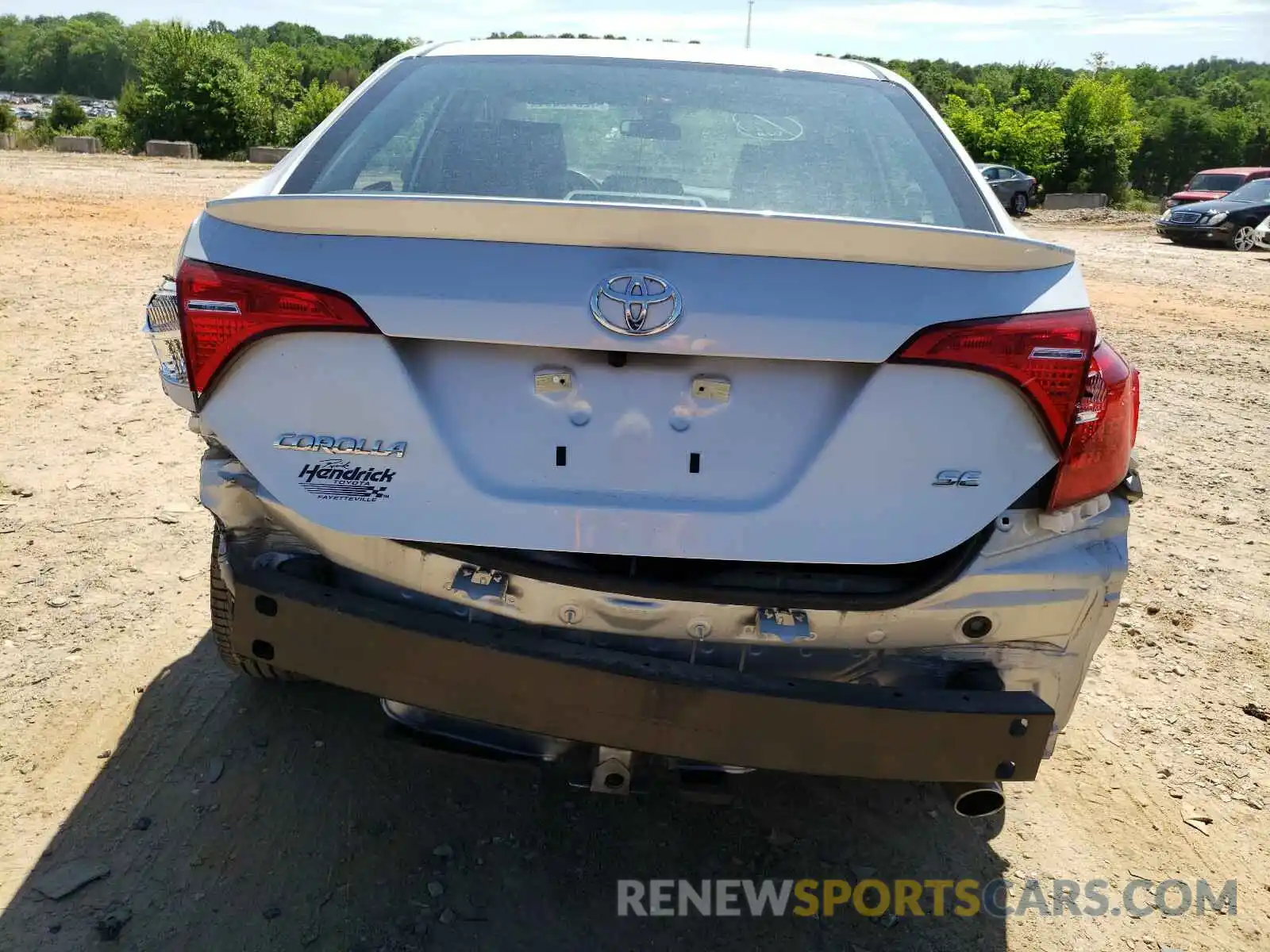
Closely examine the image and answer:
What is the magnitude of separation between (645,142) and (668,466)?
115 centimetres

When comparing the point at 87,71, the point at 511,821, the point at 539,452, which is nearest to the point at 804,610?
the point at 539,452

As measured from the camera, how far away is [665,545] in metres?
1.94

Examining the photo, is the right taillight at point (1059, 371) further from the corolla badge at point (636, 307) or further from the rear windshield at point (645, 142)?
the rear windshield at point (645, 142)

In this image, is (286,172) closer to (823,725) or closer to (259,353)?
(259,353)

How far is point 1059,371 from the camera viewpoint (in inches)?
77.4

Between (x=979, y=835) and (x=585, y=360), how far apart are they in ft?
5.88

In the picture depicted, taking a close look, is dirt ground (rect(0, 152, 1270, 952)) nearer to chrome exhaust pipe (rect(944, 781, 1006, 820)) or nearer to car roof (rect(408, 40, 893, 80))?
chrome exhaust pipe (rect(944, 781, 1006, 820))

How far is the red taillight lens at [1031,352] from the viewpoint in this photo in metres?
1.93

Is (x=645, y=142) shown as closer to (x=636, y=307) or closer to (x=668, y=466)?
(x=636, y=307)

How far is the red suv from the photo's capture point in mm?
24875

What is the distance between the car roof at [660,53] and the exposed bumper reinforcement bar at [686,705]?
1.90m

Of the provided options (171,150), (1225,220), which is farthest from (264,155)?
(1225,220)

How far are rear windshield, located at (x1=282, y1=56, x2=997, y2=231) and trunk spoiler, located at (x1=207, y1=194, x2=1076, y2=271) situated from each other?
0.47 m

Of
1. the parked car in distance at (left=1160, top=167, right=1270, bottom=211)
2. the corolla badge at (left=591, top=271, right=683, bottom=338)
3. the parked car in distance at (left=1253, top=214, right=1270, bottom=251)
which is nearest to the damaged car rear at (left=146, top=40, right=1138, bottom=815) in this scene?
the corolla badge at (left=591, top=271, right=683, bottom=338)
